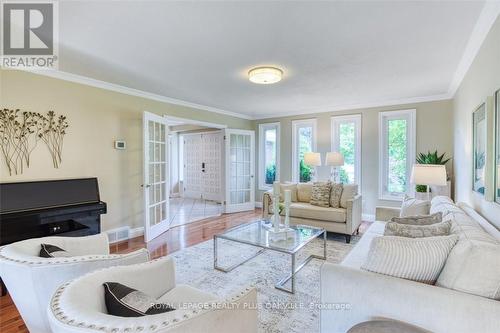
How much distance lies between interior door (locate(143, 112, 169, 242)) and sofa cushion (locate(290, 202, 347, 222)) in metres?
2.29

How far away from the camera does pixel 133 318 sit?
814 mm

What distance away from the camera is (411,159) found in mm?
4738

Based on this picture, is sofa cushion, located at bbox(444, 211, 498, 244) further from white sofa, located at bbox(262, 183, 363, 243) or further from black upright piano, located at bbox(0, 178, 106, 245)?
black upright piano, located at bbox(0, 178, 106, 245)

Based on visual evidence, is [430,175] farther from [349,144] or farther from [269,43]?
[349,144]

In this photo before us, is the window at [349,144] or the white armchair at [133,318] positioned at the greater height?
the window at [349,144]

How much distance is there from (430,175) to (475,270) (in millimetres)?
2090

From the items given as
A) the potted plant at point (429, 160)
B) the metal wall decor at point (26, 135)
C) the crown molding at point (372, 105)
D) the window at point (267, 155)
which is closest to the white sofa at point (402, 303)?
the potted plant at point (429, 160)

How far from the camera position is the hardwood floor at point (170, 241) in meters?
2.03

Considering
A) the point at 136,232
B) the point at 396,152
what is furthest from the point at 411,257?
the point at 396,152

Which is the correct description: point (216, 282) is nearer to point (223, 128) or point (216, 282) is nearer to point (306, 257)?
point (306, 257)

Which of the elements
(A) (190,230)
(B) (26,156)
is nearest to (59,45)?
(B) (26,156)

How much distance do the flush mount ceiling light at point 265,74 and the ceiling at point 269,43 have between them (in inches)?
4.1

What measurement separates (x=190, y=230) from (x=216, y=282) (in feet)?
6.68

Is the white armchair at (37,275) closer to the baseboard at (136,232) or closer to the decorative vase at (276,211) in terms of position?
the decorative vase at (276,211)
